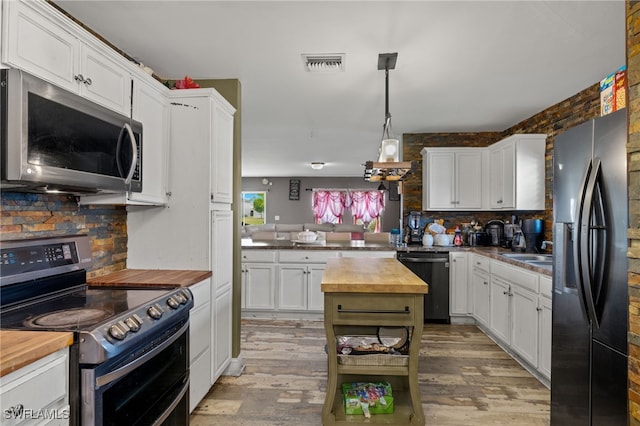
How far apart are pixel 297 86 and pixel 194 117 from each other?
1.13 meters

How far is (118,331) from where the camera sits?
1.17m

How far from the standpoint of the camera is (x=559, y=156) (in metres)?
1.72

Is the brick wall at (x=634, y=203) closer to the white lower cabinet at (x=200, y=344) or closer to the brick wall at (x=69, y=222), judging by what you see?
the white lower cabinet at (x=200, y=344)

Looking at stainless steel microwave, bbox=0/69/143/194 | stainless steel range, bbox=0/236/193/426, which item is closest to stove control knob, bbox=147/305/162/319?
stainless steel range, bbox=0/236/193/426

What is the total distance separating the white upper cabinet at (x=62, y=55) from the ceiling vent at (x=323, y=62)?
1225mm

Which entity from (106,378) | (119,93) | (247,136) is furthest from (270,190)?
(106,378)

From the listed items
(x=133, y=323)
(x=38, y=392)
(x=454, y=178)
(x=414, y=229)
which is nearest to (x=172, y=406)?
(x=133, y=323)

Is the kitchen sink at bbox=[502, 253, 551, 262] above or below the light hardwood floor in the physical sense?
above

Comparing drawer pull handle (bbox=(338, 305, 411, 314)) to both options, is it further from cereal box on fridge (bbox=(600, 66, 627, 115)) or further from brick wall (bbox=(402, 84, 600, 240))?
brick wall (bbox=(402, 84, 600, 240))

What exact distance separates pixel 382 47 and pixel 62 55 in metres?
1.83

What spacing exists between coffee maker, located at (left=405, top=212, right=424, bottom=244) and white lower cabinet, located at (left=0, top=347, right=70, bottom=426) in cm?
382

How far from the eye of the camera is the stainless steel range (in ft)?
3.58

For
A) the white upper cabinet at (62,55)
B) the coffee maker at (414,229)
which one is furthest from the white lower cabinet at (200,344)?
the coffee maker at (414,229)

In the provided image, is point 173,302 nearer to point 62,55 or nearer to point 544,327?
point 62,55
